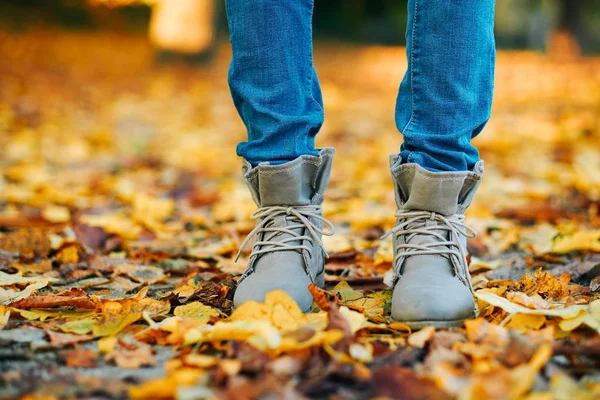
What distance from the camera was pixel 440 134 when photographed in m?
1.32

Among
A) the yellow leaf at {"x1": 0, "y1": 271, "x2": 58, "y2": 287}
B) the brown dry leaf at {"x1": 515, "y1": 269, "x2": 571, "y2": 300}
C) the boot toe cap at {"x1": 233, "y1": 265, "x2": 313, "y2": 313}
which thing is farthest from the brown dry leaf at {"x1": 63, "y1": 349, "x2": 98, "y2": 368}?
the brown dry leaf at {"x1": 515, "y1": 269, "x2": 571, "y2": 300}

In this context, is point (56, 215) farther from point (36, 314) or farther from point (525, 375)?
point (525, 375)

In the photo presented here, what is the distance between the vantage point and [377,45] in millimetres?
14125

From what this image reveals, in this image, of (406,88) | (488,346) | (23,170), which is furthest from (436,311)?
(23,170)

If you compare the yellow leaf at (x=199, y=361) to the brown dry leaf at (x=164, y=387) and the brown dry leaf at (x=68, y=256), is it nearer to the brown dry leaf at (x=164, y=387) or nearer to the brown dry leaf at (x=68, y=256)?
the brown dry leaf at (x=164, y=387)

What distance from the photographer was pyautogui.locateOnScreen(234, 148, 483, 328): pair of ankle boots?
1.26m

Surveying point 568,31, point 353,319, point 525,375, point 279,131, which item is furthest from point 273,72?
point 568,31

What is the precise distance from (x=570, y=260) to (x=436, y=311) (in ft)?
2.47

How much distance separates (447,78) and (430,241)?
35 cm

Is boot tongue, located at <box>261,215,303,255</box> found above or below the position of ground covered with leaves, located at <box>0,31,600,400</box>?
above

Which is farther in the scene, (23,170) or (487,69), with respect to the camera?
(23,170)

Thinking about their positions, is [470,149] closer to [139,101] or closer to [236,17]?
[236,17]

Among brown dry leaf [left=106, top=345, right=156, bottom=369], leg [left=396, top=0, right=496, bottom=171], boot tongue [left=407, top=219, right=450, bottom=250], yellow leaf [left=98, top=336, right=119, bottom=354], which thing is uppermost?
leg [left=396, top=0, right=496, bottom=171]

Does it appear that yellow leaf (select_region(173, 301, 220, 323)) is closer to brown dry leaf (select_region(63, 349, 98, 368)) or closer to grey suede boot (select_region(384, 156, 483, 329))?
brown dry leaf (select_region(63, 349, 98, 368))
